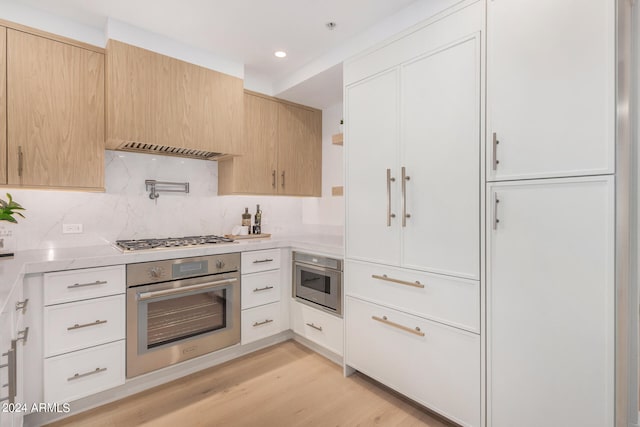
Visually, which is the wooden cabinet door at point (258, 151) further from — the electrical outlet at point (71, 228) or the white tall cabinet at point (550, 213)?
the white tall cabinet at point (550, 213)

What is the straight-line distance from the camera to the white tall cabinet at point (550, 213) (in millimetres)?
1309

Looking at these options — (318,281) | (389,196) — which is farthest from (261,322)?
(389,196)

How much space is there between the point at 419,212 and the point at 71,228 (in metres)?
2.54

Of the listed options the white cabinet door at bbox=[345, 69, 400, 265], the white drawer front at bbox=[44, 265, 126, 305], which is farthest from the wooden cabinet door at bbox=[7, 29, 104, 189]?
the white cabinet door at bbox=[345, 69, 400, 265]

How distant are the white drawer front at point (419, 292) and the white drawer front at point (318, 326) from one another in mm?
368

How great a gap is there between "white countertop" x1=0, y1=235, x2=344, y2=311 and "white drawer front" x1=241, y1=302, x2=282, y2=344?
0.54 meters

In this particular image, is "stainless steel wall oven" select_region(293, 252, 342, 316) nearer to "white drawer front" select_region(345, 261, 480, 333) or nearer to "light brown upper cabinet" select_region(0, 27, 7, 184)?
"white drawer front" select_region(345, 261, 480, 333)

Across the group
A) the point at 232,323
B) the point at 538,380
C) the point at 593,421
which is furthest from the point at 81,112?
the point at 593,421

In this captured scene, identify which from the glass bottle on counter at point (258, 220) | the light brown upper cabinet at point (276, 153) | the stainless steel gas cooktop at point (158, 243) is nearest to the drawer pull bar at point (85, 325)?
the stainless steel gas cooktop at point (158, 243)

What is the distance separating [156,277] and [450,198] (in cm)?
198

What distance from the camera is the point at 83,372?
197 centimetres

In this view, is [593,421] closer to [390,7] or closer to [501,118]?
[501,118]

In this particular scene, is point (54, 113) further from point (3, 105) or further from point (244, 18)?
point (244, 18)

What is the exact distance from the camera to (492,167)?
1615mm
